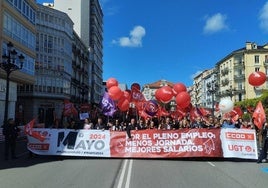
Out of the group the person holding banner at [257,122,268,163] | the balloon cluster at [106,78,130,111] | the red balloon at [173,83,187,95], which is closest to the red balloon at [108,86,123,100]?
the balloon cluster at [106,78,130,111]

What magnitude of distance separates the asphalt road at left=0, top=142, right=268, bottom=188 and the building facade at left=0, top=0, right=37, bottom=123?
72.3ft

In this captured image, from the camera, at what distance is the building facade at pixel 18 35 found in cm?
3603

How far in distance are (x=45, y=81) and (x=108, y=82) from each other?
44.0 m

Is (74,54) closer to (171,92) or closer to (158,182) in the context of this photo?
(171,92)

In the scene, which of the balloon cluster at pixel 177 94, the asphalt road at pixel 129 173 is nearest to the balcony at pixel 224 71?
the balloon cluster at pixel 177 94

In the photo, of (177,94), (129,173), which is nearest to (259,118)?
(177,94)

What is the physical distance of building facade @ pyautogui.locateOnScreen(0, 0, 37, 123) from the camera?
3603cm

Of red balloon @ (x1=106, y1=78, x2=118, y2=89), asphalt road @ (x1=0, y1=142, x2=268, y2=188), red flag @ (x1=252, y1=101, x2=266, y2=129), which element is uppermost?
red balloon @ (x1=106, y1=78, x2=118, y2=89)

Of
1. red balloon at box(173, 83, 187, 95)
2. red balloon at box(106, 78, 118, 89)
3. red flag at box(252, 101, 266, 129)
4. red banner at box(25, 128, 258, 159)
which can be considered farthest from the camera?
red balloon at box(106, 78, 118, 89)

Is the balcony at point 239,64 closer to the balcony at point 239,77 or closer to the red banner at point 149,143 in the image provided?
the balcony at point 239,77

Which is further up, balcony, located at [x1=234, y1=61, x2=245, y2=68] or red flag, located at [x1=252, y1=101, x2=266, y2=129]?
balcony, located at [x1=234, y1=61, x2=245, y2=68]

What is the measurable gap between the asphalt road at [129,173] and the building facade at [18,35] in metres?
22.0

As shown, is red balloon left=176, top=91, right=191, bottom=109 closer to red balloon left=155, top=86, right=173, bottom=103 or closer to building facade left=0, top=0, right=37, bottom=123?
red balloon left=155, top=86, right=173, bottom=103

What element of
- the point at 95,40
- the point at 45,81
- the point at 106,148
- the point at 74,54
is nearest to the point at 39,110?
the point at 45,81
